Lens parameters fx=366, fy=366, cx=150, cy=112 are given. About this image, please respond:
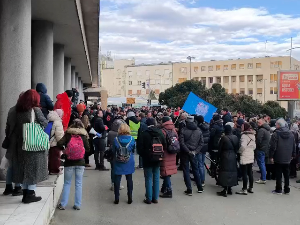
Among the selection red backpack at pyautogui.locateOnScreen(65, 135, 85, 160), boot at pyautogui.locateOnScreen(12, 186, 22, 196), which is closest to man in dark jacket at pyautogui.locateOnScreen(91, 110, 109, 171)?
red backpack at pyautogui.locateOnScreen(65, 135, 85, 160)

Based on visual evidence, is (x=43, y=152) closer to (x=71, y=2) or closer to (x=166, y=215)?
(x=166, y=215)

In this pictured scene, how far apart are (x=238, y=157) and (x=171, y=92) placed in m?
43.9

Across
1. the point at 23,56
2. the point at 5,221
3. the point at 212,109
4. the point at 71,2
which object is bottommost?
the point at 5,221

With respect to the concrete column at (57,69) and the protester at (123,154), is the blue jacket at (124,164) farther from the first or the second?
the concrete column at (57,69)

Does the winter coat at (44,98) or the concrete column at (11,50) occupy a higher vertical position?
the concrete column at (11,50)

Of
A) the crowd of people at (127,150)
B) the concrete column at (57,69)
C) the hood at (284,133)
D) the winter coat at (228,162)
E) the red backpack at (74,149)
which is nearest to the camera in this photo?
the crowd of people at (127,150)

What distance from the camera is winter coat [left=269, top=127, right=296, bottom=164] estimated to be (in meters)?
9.13

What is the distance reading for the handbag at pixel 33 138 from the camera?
564 centimetres

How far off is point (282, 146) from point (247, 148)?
0.87 metres

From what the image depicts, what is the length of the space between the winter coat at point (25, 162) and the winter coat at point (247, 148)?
5241 millimetres

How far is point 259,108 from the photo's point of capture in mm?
34406

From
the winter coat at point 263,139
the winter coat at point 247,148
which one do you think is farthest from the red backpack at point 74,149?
the winter coat at point 263,139

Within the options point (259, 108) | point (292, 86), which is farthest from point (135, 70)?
point (292, 86)

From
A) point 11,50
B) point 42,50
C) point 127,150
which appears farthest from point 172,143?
point 42,50
